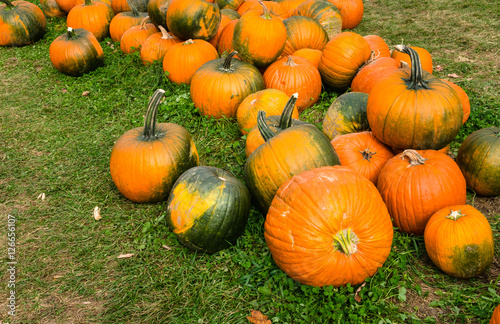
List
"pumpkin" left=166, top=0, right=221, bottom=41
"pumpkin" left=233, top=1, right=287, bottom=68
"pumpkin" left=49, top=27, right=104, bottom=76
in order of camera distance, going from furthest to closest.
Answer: "pumpkin" left=49, top=27, right=104, bottom=76 < "pumpkin" left=166, top=0, right=221, bottom=41 < "pumpkin" left=233, top=1, right=287, bottom=68

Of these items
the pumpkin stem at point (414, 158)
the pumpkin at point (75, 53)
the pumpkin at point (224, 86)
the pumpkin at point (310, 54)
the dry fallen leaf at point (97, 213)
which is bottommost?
the dry fallen leaf at point (97, 213)

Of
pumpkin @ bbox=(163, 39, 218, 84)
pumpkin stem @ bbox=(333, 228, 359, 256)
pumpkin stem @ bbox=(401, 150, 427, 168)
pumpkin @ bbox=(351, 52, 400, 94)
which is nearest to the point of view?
pumpkin stem @ bbox=(333, 228, 359, 256)

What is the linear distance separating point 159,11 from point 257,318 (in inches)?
217

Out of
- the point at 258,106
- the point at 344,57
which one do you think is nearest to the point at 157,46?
the point at 258,106

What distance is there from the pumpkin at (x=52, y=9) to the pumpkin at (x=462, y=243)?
32.6 feet

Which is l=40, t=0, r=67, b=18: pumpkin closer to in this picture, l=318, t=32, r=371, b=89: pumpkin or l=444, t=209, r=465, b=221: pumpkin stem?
l=318, t=32, r=371, b=89: pumpkin

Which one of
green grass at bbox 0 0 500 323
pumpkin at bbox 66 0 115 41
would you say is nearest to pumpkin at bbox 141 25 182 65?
green grass at bbox 0 0 500 323

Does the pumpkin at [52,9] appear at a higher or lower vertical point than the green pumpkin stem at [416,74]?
lower

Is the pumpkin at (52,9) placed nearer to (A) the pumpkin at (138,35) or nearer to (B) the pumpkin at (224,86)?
(A) the pumpkin at (138,35)

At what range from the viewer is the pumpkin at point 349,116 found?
4.18 metres

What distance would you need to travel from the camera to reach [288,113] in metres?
3.41

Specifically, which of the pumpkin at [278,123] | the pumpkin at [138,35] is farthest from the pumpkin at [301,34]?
the pumpkin at [138,35]

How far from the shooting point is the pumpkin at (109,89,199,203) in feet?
12.1

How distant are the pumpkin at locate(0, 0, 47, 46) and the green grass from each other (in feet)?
8.69
